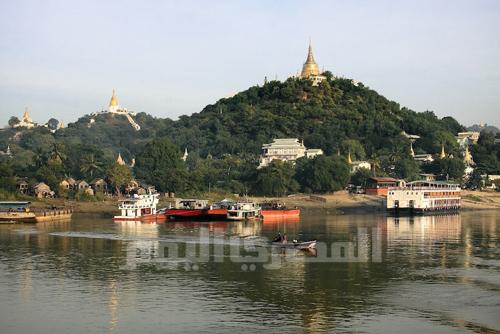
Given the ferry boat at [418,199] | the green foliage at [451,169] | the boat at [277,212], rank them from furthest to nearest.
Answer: the green foliage at [451,169], the ferry boat at [418,199], the boat at [277,212]

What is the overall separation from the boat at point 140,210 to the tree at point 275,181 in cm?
3188

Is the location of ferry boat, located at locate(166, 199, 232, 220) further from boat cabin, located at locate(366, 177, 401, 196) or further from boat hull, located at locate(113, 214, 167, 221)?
boat cabin, located at locate(366, 177, 401, 196)

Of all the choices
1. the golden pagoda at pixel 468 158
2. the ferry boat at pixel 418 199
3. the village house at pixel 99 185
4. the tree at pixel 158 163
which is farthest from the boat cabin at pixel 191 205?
the golden pagoda at pixel 468 158

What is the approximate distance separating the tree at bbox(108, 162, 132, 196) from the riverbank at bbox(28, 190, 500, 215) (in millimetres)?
5044

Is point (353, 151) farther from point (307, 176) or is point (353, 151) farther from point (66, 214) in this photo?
point (66, 214)

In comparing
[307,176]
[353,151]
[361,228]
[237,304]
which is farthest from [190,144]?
[237,304]

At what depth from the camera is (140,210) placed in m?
96.7

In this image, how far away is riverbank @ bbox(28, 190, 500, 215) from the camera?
369 feet

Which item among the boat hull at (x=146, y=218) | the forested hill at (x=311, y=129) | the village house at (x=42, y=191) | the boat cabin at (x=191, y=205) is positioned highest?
the forested hill at (x=311, y=129)

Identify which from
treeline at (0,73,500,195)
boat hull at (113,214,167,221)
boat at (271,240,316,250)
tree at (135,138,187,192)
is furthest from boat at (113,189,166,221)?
boat at (271,240,316,250)

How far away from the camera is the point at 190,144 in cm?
18750

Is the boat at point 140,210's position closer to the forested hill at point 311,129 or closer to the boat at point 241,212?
the boat at point 241,212

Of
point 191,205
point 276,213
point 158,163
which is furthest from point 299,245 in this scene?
point 158,163

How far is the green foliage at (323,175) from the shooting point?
438 feet
